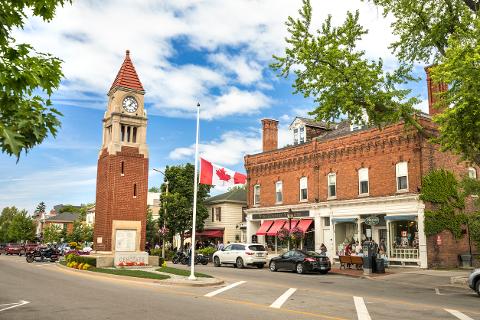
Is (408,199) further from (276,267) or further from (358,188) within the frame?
(276,267)

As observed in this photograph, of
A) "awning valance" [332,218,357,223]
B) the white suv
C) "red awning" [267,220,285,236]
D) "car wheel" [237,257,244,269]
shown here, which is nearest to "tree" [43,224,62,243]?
"red awning" [267,220,285,236]

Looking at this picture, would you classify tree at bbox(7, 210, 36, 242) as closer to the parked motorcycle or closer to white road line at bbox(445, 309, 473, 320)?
the parked motorcycle

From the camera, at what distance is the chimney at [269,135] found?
43531mm

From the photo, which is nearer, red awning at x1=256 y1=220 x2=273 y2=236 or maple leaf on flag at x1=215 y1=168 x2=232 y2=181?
maple leaf on flag at x1=215 y1=168 x2=232 y2=181

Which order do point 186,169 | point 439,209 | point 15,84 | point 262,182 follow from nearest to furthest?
1. point 15,84
2. point 439,209
3. point 262,182
4. point 186,169

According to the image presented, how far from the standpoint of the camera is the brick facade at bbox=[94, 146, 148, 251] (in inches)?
1184

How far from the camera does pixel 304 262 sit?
87.8ft

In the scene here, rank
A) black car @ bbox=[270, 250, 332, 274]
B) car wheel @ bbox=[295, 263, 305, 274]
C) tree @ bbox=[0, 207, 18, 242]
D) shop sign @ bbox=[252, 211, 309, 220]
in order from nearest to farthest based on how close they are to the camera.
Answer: black car @ bbox=[270, 250, 332, 274] < car wheel @ bbox=[295, 263, 305, 274] < shop sign @ bbox=[252, 211, 309, 220] < tree @ bbox=[0, 207, 18, 242]

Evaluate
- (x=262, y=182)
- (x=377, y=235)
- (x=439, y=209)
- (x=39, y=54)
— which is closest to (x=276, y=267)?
(x=377, y=235)

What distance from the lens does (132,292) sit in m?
15.4

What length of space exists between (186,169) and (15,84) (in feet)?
159

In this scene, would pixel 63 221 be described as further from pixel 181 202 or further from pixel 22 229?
pixel 181 202

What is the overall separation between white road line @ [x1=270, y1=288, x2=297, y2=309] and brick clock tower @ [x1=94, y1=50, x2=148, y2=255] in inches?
649

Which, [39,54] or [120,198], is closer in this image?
[39,54]
